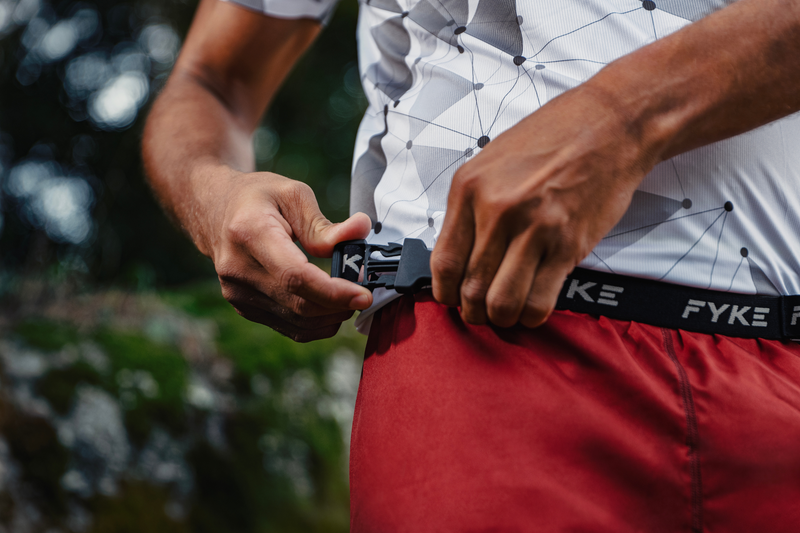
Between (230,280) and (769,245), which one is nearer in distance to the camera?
(769,245)

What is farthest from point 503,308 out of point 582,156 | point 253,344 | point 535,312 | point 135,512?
point 253,344

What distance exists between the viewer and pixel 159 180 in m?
1.19

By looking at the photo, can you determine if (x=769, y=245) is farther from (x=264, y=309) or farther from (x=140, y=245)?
(x=140, y=245)

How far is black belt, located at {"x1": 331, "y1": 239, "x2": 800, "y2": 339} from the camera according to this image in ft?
2.40

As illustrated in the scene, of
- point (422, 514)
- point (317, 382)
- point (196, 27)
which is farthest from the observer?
point (317, 382)

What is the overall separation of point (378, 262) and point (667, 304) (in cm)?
40

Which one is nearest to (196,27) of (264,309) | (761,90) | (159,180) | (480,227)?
(159,180)

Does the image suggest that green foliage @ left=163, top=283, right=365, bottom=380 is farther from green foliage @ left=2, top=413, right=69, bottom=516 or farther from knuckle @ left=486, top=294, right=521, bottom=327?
knuckle @ left=486, top=294, right=521, bottom=327

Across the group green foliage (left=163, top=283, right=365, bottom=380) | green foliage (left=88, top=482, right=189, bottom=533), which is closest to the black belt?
green foliage (left=88, top=482, right=189, bottom=533)

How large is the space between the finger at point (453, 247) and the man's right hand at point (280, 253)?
0.14 metres

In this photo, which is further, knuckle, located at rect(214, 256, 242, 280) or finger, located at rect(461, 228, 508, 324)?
knuckle, located at rect(214, 256, 242, 280)

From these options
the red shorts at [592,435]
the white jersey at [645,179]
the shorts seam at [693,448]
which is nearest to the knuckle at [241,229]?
the white jersey at [645,179]

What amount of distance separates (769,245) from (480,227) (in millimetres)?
474

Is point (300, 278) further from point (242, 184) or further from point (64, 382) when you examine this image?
point (64, 382)
